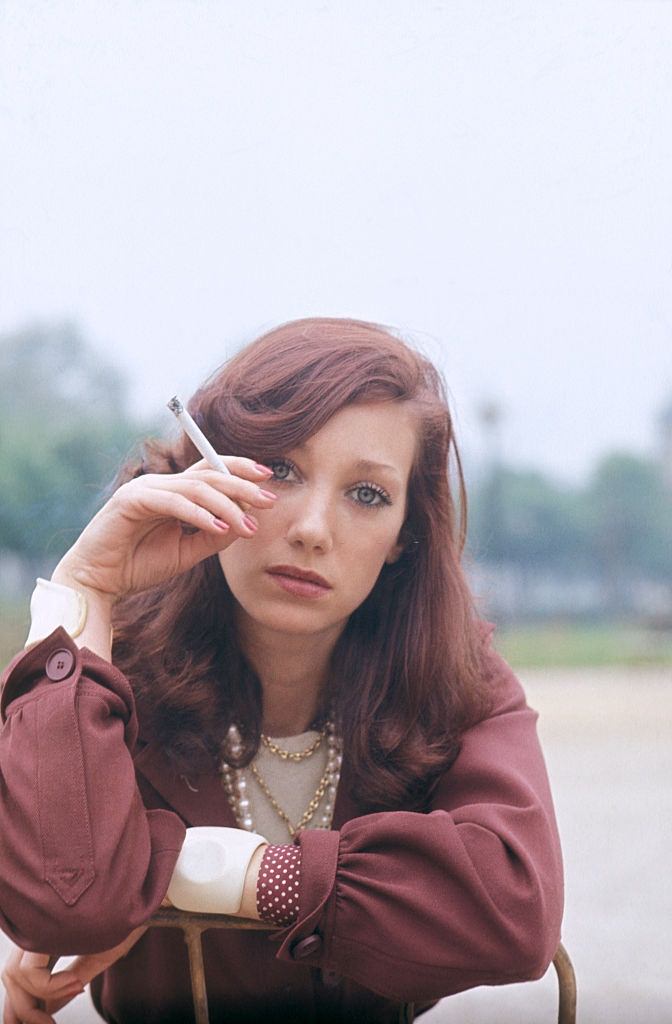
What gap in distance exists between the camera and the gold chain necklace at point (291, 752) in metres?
1.03

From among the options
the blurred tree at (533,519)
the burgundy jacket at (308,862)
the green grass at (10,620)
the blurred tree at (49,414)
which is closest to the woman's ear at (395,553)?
the burgundy jacket at (308,862)

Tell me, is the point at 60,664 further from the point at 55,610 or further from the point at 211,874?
the point at 211,874

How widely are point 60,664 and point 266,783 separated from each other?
26cm

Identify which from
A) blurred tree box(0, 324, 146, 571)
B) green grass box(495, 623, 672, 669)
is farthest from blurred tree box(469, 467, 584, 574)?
blurred tree box(0, 324, 146, 571)

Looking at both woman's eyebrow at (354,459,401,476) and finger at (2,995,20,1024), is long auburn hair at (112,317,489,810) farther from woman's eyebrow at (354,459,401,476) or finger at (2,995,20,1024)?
finger at (2,995,20,1024)

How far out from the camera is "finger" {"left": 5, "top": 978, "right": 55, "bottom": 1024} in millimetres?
920

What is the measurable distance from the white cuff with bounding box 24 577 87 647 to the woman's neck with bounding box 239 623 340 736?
20 centimetres

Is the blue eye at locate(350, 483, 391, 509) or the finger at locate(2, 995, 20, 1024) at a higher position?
the blue eye at locate(350, 483, 391, 509)

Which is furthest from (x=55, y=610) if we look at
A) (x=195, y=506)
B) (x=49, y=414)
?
(x=49, y=414)

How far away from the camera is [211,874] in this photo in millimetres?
831

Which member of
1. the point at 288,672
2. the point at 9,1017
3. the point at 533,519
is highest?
the point at 288,672

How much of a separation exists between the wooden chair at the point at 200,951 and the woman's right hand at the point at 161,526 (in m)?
0.24

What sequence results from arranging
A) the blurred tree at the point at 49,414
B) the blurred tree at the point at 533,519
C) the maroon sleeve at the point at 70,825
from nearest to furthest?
the maroon sleeve at the point at 70,825
the blurred tree at the point at 49,414
the blurred tree at the point at 533,519

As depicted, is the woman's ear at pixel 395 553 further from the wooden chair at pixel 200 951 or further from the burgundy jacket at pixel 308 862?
the wooden chair at pixel 200 951
